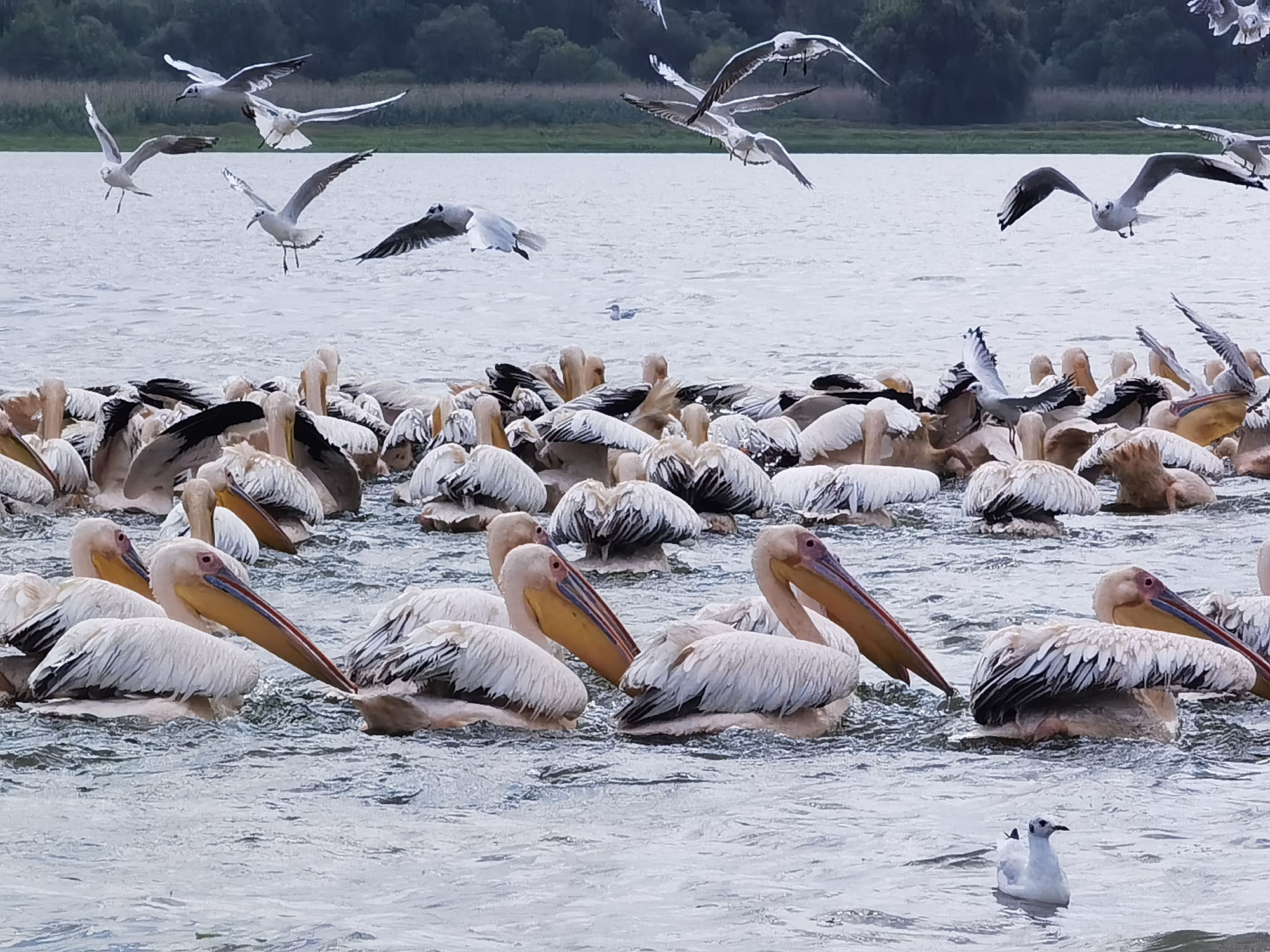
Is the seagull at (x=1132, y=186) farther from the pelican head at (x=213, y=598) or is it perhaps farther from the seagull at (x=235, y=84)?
the pelican head at (x=213, y=598)

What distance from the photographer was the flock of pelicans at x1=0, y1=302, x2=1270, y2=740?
177 inches

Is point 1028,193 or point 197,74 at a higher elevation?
point 197,74

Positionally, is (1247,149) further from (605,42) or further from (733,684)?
(605,42)

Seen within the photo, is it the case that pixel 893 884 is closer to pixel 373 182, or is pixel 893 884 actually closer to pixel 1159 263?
pixel 1159 263

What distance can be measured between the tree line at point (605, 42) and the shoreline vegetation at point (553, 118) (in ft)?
1.61

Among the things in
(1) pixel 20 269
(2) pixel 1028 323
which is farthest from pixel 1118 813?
(1) pixel 20 269

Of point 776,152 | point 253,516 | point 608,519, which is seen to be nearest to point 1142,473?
point 776,152

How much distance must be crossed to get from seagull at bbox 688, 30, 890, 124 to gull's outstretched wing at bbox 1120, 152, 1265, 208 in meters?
1.27

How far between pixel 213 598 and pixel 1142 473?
3.88 metres

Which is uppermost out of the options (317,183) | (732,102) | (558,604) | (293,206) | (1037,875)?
(732,102)

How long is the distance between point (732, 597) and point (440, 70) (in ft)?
114

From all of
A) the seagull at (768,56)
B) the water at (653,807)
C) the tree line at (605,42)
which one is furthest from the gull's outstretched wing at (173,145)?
the tree line at (605,42)

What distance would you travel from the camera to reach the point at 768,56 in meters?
7.60

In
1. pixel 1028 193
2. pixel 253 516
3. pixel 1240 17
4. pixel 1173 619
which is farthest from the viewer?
pixel 1028 193
